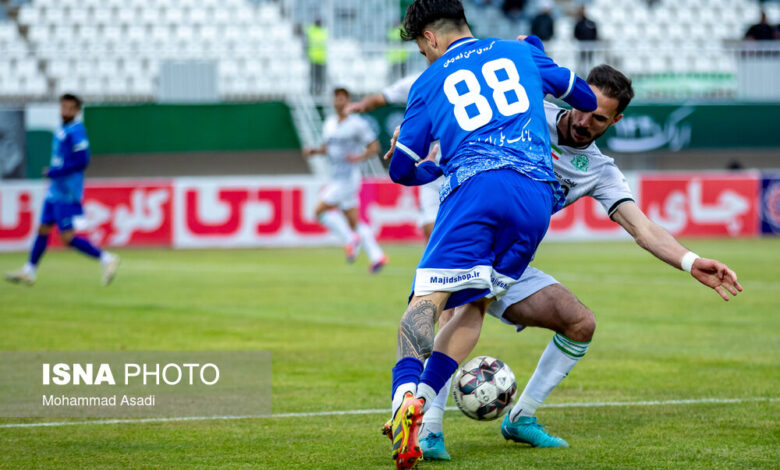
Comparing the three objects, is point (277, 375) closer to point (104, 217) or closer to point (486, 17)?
point (104, 217)

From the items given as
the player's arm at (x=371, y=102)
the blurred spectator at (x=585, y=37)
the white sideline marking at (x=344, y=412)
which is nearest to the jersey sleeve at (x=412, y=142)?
the white sideline marking at (x=344, y=412)

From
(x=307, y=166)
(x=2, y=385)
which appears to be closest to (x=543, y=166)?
(x=2, y=385)

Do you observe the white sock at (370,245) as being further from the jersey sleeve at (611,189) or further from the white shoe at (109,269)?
the jersey sleeve at (611,189)

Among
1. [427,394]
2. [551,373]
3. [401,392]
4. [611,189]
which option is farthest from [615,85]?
[401,392]

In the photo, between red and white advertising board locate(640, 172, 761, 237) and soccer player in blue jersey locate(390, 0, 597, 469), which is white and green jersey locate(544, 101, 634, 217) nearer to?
soccer player in blue jersey locate(390, 0, 597, 469)

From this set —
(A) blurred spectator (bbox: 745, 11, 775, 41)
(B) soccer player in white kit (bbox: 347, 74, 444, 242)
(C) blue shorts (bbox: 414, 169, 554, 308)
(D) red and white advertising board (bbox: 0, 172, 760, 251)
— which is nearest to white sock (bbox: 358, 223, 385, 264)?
(D) red and white advertising board (bbox: 0, 172, 760, 251)

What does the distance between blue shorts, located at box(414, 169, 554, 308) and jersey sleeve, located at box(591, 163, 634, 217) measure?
0.85 meters

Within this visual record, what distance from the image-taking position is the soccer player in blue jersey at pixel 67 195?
1491 centimetres

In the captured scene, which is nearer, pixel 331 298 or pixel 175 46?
pixel 331 298

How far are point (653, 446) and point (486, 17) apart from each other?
978 inches

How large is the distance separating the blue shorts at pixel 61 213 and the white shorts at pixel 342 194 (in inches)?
181

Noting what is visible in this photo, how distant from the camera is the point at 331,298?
13.3 metres

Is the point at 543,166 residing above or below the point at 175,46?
above

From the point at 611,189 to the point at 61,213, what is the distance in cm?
1090
